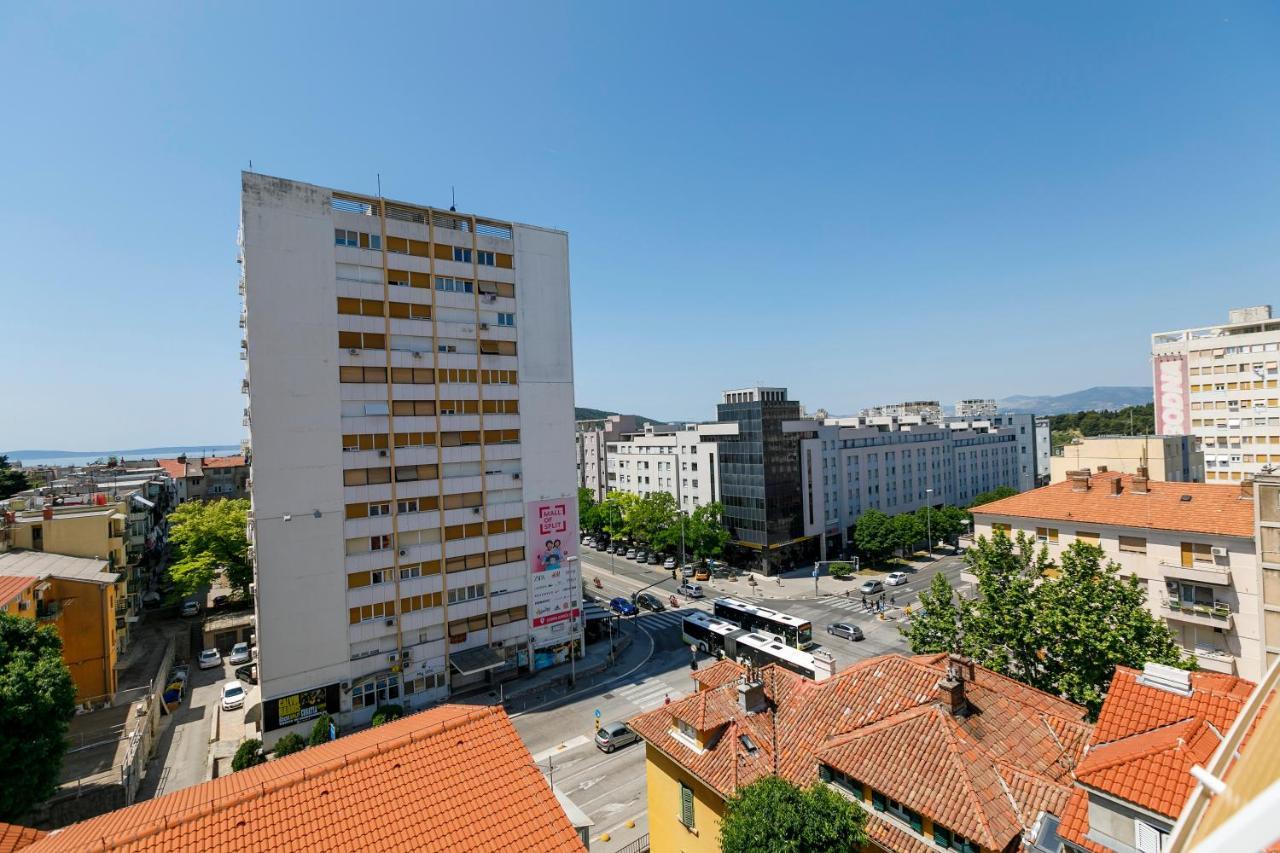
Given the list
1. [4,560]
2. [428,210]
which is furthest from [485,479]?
[4,560]

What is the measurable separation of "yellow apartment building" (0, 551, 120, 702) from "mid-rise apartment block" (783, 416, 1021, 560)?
59.2 m

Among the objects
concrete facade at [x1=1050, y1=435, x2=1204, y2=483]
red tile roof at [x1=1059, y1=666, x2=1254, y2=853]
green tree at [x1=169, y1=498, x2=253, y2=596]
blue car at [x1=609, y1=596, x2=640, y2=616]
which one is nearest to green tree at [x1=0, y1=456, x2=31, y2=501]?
green tree at [x1=169, y1=498, x2=253, y2=596]

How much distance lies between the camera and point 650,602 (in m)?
54.8

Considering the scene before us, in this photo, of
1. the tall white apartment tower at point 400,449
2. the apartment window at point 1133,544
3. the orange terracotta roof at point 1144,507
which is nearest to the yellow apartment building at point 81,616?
the tall white apartment tower at point 400,449

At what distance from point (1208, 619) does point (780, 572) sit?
126 ft

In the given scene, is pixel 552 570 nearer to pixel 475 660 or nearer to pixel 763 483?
pixel 475 660

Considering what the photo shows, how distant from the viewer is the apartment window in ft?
103

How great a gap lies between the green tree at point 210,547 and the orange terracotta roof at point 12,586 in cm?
1155

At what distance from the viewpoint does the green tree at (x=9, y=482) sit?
2340 inches

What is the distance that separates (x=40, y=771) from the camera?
2131cm

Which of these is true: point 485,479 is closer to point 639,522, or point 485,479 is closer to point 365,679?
point 365,679

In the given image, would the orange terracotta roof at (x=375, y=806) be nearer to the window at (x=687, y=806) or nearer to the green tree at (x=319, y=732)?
the window at (x=687, y=806)

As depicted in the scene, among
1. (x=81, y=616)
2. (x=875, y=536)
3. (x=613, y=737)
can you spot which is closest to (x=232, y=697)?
(x=81, y=616)

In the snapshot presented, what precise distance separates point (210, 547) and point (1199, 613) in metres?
65.6
